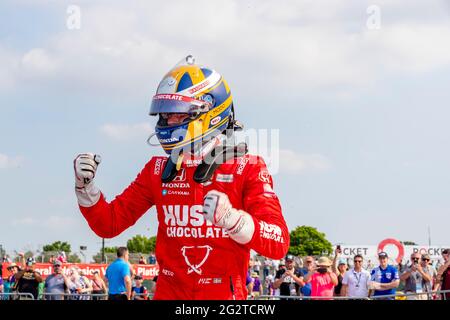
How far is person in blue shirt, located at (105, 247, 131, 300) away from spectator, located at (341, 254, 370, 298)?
418 centimetres

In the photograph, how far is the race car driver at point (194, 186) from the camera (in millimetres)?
5137

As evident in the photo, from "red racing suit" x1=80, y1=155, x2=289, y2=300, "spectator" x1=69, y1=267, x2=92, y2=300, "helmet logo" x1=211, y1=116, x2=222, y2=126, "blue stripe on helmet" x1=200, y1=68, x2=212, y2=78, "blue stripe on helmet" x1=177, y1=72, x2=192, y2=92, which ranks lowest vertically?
"spectator" x1=69, y1=267, x2=92, y2=300

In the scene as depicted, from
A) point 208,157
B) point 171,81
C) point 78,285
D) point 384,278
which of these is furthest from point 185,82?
point 78,285

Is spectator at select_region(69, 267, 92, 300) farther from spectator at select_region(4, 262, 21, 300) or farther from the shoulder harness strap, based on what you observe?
the shoulder harness strap

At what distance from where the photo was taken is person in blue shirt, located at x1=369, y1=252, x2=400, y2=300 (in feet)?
46.8

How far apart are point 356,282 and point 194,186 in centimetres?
1013

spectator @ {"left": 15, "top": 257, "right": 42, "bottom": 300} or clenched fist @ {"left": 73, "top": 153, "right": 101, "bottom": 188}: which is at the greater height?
clenched fist @ {"left": 73, "top": 153, "right": 101, "bottom": 188}

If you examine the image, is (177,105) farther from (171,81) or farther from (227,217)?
(227,217)

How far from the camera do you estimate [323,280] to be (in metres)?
15.0

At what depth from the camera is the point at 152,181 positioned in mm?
5457

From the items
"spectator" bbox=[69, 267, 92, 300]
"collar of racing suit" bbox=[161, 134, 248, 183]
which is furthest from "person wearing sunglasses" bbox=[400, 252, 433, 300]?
"collar of racing suit" bbox=[161, 134, 248, 183]

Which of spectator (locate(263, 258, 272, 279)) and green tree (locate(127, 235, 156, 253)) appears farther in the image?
green tree (locate(127, 235, 156, 253))

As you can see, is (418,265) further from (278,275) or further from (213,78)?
(213,78)
